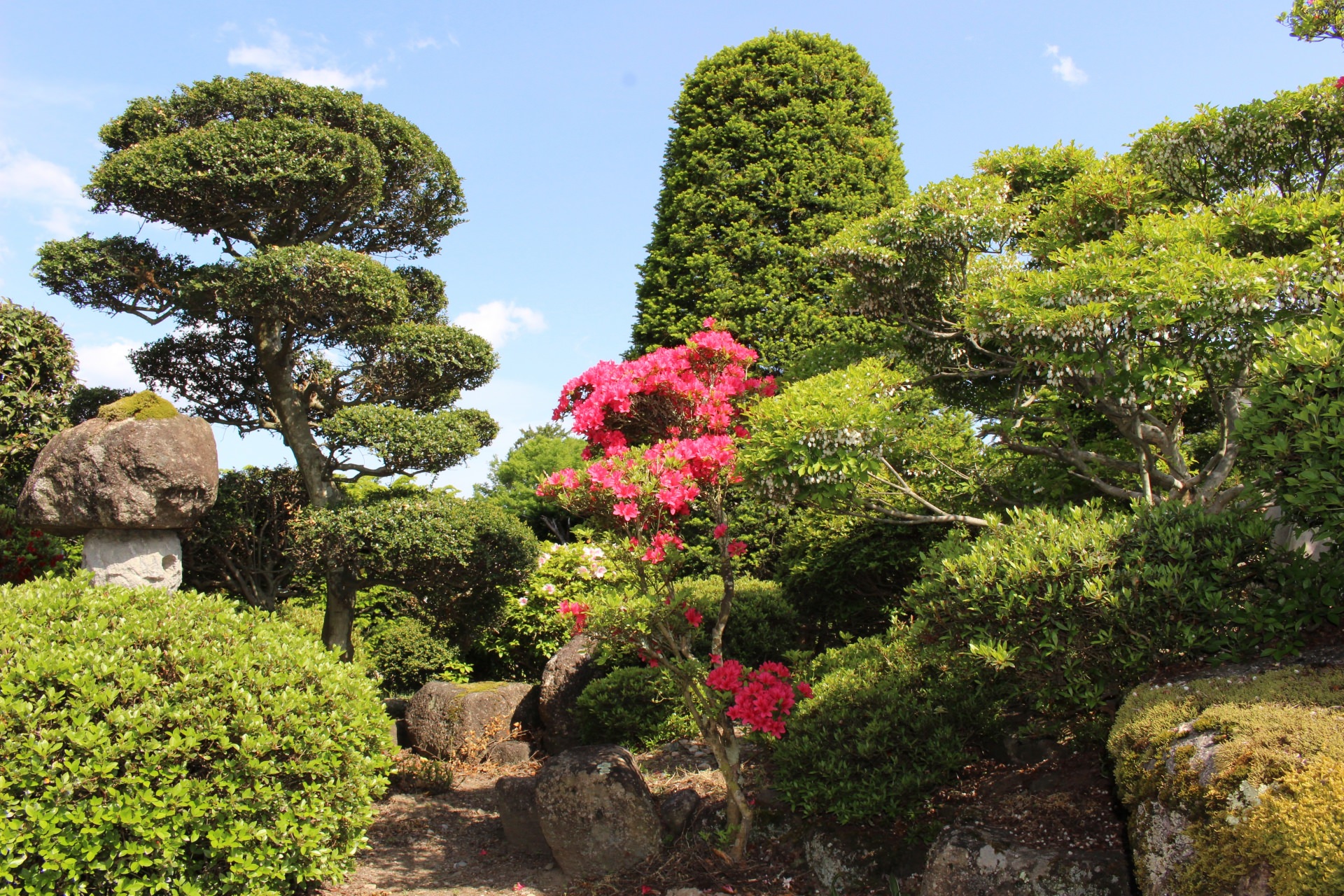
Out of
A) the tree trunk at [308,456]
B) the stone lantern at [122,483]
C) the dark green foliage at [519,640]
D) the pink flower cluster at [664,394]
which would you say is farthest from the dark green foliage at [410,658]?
the pink flower cluster at [664,394]

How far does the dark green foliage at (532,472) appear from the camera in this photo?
20.7m

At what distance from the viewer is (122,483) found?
718 centimetres

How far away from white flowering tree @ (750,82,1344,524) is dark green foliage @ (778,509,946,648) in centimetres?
79

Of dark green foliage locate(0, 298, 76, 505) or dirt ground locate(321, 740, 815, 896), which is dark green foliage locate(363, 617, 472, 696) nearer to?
dirt ground locate(321, 740, 815, 896)

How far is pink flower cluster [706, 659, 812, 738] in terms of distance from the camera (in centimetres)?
502

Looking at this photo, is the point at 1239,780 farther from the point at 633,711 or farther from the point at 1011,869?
the point at 633,711

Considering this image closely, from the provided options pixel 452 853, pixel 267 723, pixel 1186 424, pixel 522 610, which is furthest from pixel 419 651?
pixel 1186 424

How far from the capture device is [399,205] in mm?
10727

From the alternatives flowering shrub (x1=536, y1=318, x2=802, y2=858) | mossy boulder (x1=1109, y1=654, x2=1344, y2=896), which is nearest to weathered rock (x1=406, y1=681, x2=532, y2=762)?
flowering shrub (x1=536, y1=318, x2=802, y2=858)

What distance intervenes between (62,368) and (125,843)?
694 centimetres

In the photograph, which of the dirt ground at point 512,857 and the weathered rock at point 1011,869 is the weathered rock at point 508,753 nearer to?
the dirt ground at point 512,857

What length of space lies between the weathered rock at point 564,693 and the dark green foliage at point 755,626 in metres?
1.15

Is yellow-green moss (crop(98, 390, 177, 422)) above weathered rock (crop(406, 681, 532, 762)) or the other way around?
above

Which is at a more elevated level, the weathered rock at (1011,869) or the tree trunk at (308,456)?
the tree trunk at (308,456)
